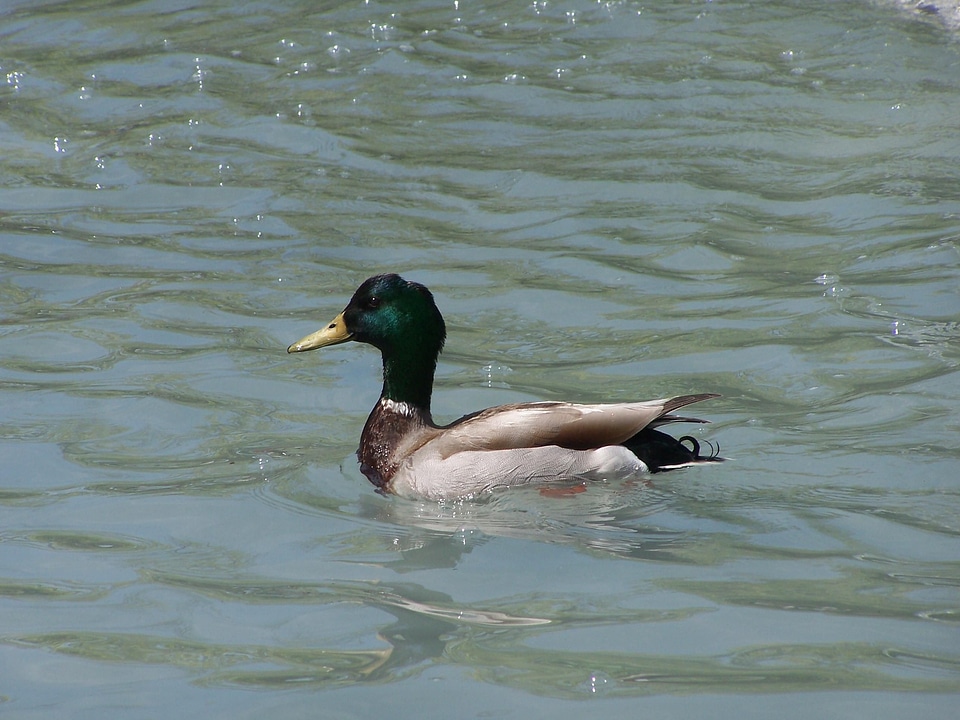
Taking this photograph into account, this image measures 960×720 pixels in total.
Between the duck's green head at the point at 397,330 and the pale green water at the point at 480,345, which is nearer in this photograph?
the pale green water at the point at 480,345

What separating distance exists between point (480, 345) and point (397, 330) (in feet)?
3.90

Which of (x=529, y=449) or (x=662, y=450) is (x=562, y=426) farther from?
(x=662, y=450)

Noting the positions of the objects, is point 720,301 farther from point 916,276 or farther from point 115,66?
point 115,66

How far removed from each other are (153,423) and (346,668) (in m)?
2.75

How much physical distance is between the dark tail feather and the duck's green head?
1.13 m

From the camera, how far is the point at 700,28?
43.9 feet

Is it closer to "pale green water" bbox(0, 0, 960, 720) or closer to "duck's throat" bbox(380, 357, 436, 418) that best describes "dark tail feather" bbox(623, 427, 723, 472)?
"pale green water" bbox(0, 0, 960, 720)

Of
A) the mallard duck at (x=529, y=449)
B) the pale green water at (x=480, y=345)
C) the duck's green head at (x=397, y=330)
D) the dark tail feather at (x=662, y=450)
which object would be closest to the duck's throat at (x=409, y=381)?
the duck's green head at (x=397, y=330)

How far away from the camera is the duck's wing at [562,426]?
5863 millimetres

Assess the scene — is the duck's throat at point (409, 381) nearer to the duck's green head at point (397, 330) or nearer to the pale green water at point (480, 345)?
the duck's green head at point (397, 330)

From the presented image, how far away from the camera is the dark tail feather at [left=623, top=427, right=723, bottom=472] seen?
592 cm

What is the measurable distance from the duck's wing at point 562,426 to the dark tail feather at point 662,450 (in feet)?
0.43

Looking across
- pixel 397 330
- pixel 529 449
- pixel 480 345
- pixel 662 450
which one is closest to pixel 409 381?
pixel 397 330

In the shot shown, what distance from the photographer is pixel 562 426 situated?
5.88 meters
